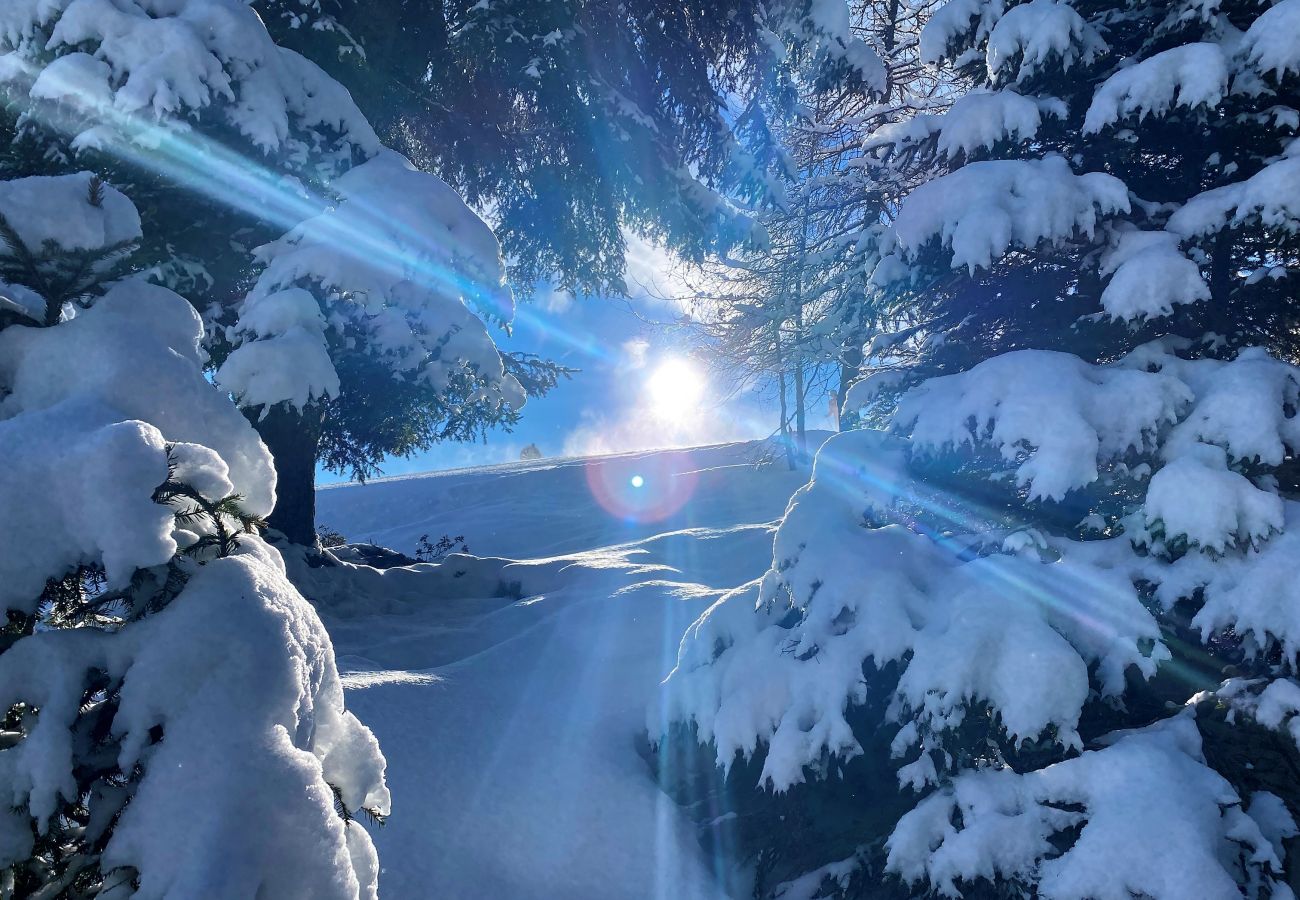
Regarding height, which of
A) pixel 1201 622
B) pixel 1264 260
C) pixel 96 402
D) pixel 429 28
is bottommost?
pixel 1201 622

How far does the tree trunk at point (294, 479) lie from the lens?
21.7 feet

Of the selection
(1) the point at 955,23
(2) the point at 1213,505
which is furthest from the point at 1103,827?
(1) the point at 955,23

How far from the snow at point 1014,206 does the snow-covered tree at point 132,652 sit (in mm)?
3157

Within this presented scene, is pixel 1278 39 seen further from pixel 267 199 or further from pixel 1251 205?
pixel 267 199

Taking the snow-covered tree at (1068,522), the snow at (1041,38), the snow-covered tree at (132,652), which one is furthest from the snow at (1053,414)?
the snow-covered tree at (132,652)

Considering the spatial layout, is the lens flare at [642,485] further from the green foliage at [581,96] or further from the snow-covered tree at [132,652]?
the snow-covered tree at [132,652]

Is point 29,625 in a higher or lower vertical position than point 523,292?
lower

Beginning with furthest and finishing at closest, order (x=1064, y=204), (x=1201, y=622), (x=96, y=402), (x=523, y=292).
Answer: (x=523, y=292)
(x=1064, y=204)
(x=1201, y=622)
(x=96, y=402)

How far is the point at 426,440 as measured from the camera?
9.21 meters

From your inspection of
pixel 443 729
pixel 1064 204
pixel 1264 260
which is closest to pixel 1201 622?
pixel 1064 204

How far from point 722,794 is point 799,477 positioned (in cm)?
1486

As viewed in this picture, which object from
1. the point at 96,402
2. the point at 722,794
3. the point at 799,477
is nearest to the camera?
the point at 96,402

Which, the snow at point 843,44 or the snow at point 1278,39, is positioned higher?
the snow at point 843,44

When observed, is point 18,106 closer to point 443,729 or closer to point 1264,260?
point 443,729
